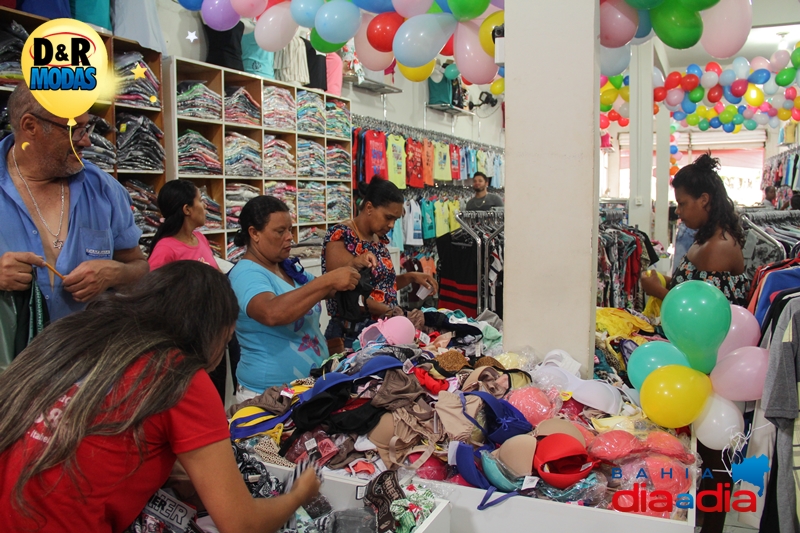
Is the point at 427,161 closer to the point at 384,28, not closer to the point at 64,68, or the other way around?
the point at 384,28

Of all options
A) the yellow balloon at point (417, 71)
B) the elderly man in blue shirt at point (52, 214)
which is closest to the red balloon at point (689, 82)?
the yellow balloon at point (417, 71)

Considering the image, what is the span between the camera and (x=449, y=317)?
288cm

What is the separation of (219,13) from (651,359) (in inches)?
114

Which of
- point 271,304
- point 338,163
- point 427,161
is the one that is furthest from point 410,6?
point 427,161

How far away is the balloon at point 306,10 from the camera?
320cm

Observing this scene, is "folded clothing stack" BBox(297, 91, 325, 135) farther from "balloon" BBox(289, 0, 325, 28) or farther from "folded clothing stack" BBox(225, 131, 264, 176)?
"balloon" BBox(289, 0, 325, 28)

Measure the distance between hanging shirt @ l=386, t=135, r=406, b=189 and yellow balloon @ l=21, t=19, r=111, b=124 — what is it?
4.37 metres

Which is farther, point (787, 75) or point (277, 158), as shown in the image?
point (787, 75)

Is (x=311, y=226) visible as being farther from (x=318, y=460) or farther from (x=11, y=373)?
(x=11, y=373)

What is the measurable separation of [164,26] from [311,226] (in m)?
2.23

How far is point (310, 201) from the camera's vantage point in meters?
5.97

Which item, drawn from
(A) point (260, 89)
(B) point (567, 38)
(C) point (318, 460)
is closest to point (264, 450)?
(C) point (318, 460)

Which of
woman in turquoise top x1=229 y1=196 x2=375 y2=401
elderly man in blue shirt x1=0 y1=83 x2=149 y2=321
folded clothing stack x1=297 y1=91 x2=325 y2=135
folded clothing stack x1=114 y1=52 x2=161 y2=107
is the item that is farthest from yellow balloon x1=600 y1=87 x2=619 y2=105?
elderly man in blue shirt x1=0 y1=83 x2=149 y2=321

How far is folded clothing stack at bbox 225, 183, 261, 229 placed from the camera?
4.93 meters
